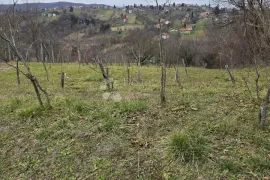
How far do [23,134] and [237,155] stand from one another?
13.4 ft

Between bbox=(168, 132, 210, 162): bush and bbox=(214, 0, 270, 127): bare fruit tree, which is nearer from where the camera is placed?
bbox=(168, 132, 210, 162): bush

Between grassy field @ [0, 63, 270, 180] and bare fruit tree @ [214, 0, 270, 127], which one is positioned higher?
bare fruit tree @ [214, 0, 270, 127]

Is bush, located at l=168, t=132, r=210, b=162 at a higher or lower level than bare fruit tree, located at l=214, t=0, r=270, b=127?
lower

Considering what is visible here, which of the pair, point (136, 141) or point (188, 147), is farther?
point (136, 141)

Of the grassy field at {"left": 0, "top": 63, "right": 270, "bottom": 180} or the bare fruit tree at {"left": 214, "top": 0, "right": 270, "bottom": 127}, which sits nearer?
the grassy field at {"left": 0, "top": 63, "right": 270, "bottom": 180}

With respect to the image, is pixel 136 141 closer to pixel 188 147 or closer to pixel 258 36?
pixel 188 147

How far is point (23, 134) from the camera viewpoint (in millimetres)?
5273

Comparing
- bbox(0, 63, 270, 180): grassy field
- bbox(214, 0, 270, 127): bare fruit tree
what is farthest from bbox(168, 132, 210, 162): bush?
bbox(214, 0, 270, 127): bare fruit tree

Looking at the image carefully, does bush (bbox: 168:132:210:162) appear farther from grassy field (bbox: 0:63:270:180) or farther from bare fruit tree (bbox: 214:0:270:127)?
bare fruit tree (bbox: 214:0:270:127)

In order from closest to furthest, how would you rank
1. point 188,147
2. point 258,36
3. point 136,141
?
point 188,147
point 136,141
point 258,36

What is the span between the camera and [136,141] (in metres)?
4.54

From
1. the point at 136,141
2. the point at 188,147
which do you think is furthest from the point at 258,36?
the point at 136,141

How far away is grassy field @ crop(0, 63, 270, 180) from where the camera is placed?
3754mm

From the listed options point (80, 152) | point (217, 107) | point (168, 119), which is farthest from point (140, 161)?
point (217, 107)
